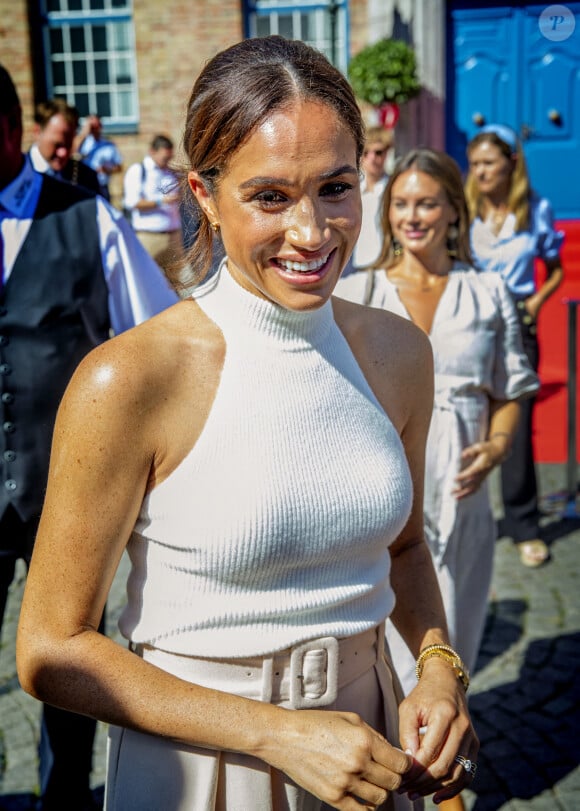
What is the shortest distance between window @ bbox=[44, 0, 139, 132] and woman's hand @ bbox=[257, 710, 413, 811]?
1223 centimetres

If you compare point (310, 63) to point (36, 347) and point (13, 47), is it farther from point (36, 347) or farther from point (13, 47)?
point (13, 47)

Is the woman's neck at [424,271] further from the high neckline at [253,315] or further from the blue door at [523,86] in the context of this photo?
the blue door at [523,86]

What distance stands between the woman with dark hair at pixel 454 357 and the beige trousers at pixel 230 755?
177 centimetres

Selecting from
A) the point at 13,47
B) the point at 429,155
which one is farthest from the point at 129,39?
the point at 429,155

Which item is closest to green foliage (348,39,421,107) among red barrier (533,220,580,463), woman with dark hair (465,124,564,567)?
red barrier (533,220,580,463)

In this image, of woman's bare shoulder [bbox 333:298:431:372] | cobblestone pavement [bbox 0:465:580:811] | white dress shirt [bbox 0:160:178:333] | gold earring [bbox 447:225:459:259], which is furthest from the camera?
gold earring [bbox 447:225:459:259]

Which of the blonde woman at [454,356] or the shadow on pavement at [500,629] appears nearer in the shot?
the blonde woman at [454,356]

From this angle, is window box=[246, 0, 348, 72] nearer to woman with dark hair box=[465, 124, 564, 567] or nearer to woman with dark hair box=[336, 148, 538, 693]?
woman with dark hair box=[465, 124, 564, 567]

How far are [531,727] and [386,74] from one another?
8582mm

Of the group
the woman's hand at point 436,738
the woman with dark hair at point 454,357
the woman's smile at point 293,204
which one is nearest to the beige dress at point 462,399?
the woman with dark hair at point 454,357

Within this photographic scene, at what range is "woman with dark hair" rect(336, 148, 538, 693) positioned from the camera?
11.0 ft

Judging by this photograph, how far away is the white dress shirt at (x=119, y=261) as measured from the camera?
122 inches

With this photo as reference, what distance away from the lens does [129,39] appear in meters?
12.6

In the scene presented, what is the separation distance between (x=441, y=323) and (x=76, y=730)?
76.9 inches
